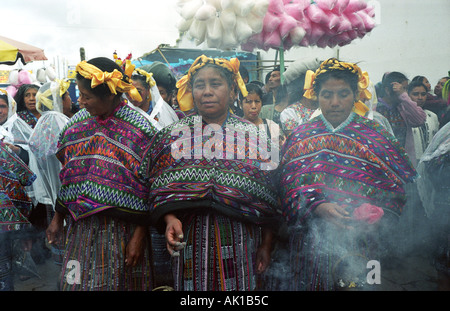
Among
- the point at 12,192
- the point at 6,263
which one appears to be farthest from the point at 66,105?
the point at 6,263

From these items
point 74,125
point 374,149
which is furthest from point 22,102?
point 374,149

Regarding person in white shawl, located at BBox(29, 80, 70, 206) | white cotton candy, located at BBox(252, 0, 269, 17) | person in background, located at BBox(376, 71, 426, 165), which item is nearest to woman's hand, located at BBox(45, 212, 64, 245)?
person in white shawl, located at BBox(29, 80, 70, 206)

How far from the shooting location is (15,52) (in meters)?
4.34

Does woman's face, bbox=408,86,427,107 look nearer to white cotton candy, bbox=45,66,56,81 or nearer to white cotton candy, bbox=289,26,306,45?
white cotton candy, bbox=289,26,306,45

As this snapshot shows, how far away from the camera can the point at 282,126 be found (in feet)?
10.2

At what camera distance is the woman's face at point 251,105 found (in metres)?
3.15

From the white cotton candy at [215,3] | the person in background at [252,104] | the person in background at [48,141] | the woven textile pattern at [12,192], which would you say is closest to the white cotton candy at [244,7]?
the white cotton candy at [215,3]

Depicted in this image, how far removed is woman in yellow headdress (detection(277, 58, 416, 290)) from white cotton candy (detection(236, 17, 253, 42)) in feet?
1.86

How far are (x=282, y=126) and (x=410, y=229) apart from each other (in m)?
1.36

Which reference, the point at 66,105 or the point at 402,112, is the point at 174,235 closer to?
the point at 66,105

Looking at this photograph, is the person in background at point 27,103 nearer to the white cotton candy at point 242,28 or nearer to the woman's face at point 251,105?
the woman's face at point 251,105

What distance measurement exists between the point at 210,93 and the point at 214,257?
930 millimetres

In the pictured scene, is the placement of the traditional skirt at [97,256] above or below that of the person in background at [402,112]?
below
